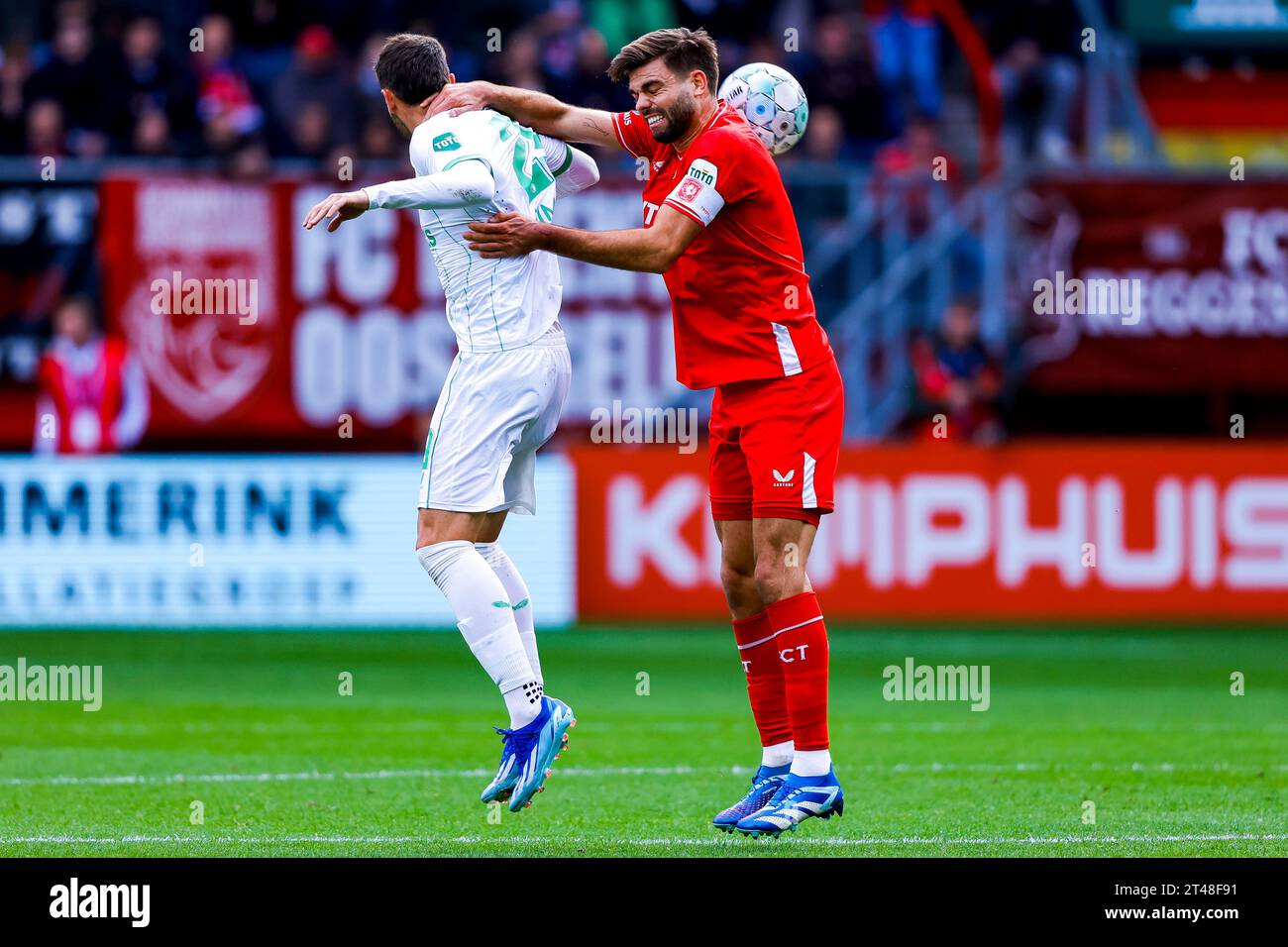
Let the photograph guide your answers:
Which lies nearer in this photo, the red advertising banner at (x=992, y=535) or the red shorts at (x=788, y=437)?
the red shorts at (x=788, y=437)

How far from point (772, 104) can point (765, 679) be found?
2128 mm

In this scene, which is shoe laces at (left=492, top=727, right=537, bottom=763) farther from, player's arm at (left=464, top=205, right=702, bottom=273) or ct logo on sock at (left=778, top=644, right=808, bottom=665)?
player's arm at (left=464, top=205, right=702, bottom=273)

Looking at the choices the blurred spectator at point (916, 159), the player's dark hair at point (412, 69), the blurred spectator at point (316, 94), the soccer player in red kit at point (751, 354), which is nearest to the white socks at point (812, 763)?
the soccer player in red kit at point (751, 354)

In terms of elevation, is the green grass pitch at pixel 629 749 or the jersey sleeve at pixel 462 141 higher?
the jersey sleeve at pixel 462 141

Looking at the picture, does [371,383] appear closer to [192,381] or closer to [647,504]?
[192,381]

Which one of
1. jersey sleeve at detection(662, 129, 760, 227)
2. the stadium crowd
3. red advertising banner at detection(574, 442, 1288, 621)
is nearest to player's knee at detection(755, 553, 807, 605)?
jersey sleeve at detection(662, 129, 760, 227)

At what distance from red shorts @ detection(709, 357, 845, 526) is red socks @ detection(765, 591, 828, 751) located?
12.3 inches

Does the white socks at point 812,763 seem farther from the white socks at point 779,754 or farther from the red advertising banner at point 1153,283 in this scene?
the red advertising banner at point 1153,283

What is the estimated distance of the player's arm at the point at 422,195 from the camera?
6590 millimetres

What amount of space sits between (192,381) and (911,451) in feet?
17.4

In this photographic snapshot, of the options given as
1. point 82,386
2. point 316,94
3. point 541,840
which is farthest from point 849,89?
point 541,840

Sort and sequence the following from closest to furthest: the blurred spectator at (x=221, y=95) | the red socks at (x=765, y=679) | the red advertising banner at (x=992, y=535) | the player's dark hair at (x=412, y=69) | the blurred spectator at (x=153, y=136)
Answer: the player's dark hair at (x=412, y=69), the red socks at (x=765, y=679), the red advertising banner at (x=992, y=535), the blurred spectator at (x=153, y=136), the blurred spectator at (x=221, y=95)

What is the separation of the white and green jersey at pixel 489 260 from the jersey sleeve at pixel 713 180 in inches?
22.4

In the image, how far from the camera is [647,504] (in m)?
15.1
